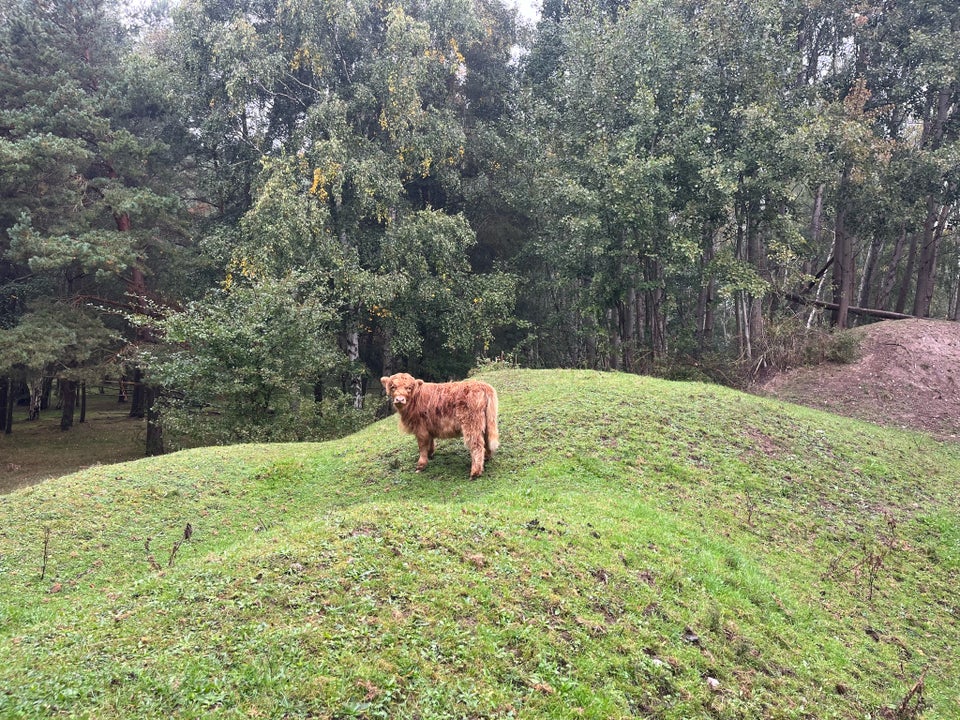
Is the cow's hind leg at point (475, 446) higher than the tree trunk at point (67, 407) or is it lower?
higher

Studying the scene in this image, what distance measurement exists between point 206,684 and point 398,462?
6.62 m

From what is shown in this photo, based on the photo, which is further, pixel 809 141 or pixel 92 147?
pixel 92 147

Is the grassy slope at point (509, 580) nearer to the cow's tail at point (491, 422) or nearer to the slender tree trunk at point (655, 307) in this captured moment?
the cow's tail at point (491, 422)

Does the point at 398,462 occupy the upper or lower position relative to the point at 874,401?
lower

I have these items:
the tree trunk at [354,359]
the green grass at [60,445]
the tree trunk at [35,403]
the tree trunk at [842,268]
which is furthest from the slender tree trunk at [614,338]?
the tree trunk at [35,403]

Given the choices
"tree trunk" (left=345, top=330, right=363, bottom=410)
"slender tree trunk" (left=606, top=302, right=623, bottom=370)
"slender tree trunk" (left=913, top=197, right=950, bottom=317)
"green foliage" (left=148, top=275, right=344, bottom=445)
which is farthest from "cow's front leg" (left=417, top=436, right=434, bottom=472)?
"slender tree trunk" (left=913, top=197, right=950, bottom=317)

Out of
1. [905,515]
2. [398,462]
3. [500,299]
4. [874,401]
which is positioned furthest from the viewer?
[500,299]

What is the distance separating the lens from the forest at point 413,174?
734 inches

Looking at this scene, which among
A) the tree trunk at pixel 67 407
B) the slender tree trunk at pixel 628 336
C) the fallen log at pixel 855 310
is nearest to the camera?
the fallen log at pixel 855 310

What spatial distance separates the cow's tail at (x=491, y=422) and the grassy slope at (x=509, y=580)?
0.48 metres

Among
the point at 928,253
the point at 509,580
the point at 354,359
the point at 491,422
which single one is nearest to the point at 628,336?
the point at 354,359

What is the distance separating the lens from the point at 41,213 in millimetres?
20422

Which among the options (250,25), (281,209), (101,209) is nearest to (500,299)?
(281,209)

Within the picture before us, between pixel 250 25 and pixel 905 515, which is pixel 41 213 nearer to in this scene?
pixel 250 25
